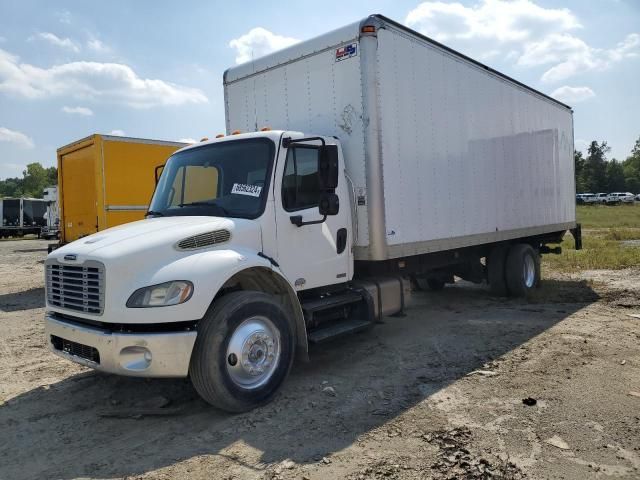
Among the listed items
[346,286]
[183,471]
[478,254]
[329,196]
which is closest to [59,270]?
[183,471]

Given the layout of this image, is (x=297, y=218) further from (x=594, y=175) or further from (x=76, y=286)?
(x=594, y=175)

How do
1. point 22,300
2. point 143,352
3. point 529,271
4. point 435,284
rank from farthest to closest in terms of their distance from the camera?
point 22,300 → point 435,284 → point 529,271 → point 143,352

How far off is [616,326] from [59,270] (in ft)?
23.5

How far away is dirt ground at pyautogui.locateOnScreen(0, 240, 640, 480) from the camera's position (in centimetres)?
350

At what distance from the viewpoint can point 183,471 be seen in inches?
138

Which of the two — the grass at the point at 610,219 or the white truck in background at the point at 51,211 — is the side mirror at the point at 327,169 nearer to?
the grass at the point at 610,219

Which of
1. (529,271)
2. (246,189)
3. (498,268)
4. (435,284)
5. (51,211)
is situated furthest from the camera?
(51,211)

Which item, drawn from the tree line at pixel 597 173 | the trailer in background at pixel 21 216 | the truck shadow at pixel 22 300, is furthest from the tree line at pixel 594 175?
the truck shadow at pixel 22 300

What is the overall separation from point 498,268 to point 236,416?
22.6ft

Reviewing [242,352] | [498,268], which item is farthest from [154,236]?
[498,268]

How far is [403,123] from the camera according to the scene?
629cm

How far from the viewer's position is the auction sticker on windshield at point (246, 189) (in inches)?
196

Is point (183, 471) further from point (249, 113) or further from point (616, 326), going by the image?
point (616, 326)

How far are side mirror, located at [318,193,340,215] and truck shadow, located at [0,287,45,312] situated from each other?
807 cm
